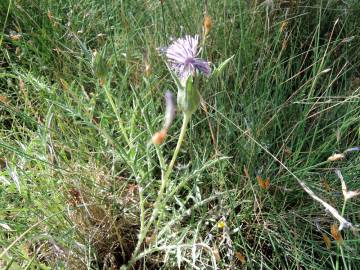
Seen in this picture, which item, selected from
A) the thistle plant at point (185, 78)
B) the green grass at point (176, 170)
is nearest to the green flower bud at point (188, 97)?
the thistle plant at point (185, 78)

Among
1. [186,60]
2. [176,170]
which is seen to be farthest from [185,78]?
[176,170]

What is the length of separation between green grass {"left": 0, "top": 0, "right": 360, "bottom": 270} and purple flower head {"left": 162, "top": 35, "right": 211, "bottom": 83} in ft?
0.39

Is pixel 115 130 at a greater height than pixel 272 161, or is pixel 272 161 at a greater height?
pixel 115 130

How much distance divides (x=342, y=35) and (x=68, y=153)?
2.86 feet

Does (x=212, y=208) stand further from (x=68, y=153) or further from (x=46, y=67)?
(x=46, y=67)

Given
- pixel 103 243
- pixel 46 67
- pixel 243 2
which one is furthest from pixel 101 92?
pixel 243 2

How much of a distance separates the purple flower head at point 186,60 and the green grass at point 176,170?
117mm

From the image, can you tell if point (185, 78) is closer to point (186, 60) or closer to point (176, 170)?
point (186, 60)

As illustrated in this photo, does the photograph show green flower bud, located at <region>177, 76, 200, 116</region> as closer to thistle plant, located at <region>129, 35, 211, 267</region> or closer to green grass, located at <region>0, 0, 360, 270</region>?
thistle plant, located at <region>129, 35, 211, 267</region>

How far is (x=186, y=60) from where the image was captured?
0.78 meters

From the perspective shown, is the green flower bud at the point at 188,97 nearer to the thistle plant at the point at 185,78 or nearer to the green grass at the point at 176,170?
the thistle plant at the point at 185,78

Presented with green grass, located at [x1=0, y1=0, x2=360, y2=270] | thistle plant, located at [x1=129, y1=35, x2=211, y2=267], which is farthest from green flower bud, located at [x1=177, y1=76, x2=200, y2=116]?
green grass, located at [x1=0, y1=0, x2=360, y2=270]

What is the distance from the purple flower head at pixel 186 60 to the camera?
0.77 m

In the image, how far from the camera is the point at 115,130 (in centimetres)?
115
